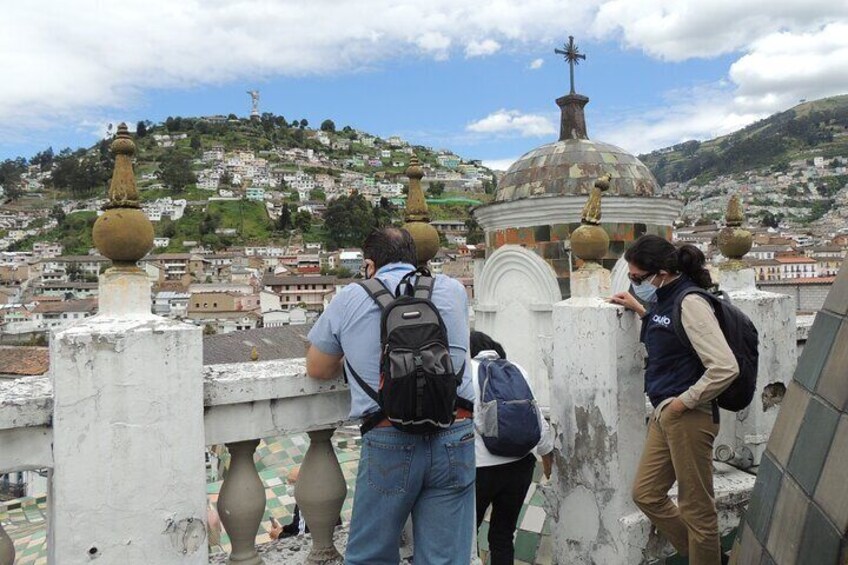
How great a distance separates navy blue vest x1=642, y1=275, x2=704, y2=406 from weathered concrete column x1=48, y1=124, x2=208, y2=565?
2063 mm

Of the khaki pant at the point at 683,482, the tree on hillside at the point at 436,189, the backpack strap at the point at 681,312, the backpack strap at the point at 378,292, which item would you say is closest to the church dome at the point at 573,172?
the backpack strap at the point at 681,312

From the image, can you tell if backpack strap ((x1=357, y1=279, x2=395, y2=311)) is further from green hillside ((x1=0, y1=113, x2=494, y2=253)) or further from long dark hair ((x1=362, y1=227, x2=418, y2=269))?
green hillside ((x1=0, y1=113, x2=494, y2=253))

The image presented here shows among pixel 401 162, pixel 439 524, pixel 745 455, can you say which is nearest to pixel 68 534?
pixel 439 524

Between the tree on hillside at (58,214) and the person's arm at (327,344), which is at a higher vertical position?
the tree on hillside at (58,214)

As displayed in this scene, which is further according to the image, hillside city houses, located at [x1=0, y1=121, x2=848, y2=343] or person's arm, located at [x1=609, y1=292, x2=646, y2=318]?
hillside city houses, located at [x1=0, y1=121, x2=848, y2=343]

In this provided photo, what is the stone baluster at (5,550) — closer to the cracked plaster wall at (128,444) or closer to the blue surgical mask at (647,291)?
the cracked plaster wall at (128,444)

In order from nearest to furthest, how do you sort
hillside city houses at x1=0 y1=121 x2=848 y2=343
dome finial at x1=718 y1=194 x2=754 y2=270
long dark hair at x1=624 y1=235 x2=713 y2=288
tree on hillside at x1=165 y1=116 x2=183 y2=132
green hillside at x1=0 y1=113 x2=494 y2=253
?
long dark hair at x1=624 y1=235 x2=713 y2=288 → dome finial at x1=718 y1=194 x2=754 y2=270 → hillside city houses at x1=0 y1=121 x2=848 y2=343 → green hillside at x1=0 y1=113 x2=494 y2=253 → tree on hillside at x1=165 y1=116 x2=183 y2=132

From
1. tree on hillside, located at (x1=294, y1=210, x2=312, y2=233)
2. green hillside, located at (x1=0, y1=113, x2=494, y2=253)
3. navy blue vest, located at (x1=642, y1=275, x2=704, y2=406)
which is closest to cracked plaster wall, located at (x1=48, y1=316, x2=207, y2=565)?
navy blue vest, located at (x1=642, y1=275, x2=704, y2=406)

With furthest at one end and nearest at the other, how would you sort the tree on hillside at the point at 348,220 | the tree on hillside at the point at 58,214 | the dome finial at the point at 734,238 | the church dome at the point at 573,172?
the tree on hillside at the point at 58,214 < the tree on hillside at the point at 348,220 < the church dome at the point at 573,172 < the dome finial at the point at 734,238

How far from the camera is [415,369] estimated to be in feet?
7.00

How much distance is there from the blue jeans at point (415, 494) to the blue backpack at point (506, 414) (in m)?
0.66

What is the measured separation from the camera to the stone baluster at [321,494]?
2.80 m

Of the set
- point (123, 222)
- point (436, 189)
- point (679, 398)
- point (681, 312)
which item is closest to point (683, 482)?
point (679, 398)

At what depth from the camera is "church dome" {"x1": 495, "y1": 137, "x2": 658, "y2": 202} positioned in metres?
7.50
